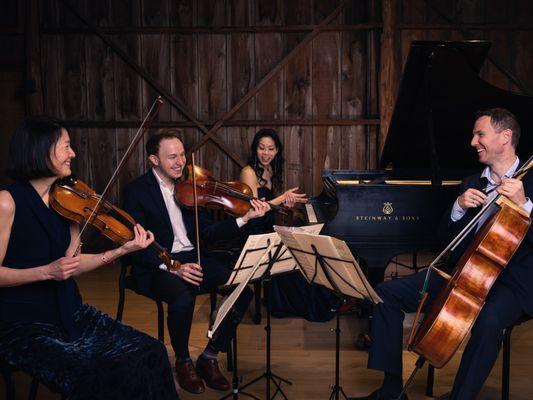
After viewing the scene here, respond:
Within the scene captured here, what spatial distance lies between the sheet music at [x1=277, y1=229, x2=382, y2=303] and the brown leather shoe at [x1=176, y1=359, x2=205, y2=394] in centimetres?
94

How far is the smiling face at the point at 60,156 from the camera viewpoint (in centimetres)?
238

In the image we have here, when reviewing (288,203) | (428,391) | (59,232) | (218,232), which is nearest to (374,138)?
(288,203)

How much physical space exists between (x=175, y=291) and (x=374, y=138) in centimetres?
377

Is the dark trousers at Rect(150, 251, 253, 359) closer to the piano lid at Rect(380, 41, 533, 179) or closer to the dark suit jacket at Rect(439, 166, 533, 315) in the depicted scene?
the dark suit jacket at Rect(439, 166, 533, 315)

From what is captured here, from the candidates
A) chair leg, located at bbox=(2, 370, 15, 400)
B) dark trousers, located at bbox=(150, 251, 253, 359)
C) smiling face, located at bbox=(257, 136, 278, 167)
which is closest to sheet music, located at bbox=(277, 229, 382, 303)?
dark trousers, located at bbox=(150, 251, 253, 359)

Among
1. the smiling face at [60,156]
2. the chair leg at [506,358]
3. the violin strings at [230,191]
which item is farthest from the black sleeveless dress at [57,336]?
the chair leg at [506,358]

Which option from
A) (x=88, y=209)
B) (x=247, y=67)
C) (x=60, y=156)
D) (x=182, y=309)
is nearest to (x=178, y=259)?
(x=182, y=309)

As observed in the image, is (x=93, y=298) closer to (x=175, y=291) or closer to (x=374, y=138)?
(x=175, y=291)

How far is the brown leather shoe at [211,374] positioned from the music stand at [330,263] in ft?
2.93

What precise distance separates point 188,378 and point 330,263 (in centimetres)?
116

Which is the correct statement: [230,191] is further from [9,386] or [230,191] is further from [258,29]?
[258,29]

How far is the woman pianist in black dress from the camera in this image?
2203mm

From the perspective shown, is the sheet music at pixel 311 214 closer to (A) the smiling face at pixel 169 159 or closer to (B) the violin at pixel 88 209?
(A) the smiling face at pixel 169 159

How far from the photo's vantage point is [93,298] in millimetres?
4801
